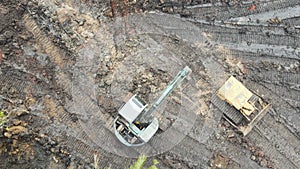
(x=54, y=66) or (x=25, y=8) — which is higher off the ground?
(x=25, y=8)

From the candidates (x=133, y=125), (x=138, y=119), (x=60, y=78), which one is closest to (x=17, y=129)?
(x=60, y=78)

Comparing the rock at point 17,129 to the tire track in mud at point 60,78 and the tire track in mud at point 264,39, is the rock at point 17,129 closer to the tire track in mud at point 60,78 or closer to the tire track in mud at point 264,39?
the tire track in mud at point 60,78

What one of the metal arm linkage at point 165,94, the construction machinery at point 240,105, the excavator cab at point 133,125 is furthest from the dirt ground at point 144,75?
the metal arm linkage at point 165,94

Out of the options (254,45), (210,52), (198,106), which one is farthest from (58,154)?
(254,45)

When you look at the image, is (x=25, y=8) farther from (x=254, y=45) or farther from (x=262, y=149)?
(x=262, y=149)

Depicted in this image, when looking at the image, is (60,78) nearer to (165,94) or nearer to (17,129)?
(17,129)
